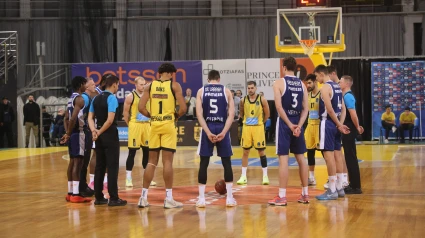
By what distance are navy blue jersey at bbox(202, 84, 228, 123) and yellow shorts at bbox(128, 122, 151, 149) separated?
2433mm

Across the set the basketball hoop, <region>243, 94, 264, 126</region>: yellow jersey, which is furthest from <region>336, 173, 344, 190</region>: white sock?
the basketball hoop

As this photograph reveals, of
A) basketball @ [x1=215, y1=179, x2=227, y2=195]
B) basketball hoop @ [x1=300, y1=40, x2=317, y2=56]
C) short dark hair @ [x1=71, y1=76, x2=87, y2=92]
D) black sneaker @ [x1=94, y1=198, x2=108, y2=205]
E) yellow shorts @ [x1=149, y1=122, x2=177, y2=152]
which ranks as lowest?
black sneaker @ [x1=94, y1=198, x2=108, y2=205]

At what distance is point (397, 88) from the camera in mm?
25203

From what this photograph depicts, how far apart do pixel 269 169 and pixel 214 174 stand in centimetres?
146

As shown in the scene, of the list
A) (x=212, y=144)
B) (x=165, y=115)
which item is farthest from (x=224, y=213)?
(x=165, y=115)

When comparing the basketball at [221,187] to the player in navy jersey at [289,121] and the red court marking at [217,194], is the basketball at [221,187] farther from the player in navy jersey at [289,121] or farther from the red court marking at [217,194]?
the player in navy jersey at [289,121]

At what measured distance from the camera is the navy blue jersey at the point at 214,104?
9609 millimetres

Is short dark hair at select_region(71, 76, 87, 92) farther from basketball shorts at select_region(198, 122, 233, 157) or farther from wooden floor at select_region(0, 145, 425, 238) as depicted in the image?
basketball shorts at select_region(198, 122, 233, 157)

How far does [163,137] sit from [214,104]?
0.84 m

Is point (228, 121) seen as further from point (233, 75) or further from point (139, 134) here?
point (233, 75)

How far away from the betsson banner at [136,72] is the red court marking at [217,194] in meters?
13.3

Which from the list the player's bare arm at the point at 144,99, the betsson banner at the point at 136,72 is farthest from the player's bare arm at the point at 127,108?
the betsson banner at the point at 136,72

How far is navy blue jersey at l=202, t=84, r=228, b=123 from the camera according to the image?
31.5 feet

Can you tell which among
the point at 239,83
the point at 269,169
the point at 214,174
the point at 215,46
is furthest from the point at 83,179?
the point at 215,46
